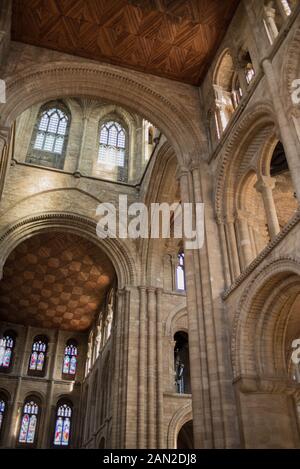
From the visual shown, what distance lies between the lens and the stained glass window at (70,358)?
2608 centimetres

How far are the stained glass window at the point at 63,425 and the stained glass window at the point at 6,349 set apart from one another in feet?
12.2

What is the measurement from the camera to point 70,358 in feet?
87.1

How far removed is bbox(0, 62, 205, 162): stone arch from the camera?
42.2ft

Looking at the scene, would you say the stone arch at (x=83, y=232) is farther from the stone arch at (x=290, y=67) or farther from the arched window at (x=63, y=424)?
the arched window at (x=63, y=424)

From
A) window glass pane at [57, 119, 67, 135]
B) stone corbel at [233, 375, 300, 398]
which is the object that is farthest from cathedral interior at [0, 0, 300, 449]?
window glass pane at [57, 119, 67, 135]

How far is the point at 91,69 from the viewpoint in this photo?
534 inches

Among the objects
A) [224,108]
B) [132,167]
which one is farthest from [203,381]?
[132,167]

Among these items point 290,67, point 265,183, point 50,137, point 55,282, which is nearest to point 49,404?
point 55,282

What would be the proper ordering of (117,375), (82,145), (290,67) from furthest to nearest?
(82,145) < (117,375) < (290,67)

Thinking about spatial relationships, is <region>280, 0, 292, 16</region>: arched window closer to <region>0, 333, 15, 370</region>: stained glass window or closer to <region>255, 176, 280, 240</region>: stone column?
<region>255, 176, 280, 240</region>: stone column

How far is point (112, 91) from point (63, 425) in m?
18.4

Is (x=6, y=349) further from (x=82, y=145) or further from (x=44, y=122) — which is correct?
(x=44, y=122)

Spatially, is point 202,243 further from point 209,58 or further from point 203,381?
point 209,58

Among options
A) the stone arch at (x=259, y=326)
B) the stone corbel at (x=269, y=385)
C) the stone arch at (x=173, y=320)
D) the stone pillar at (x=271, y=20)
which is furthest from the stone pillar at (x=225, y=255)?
the stone arch at (x=173, y=320)
